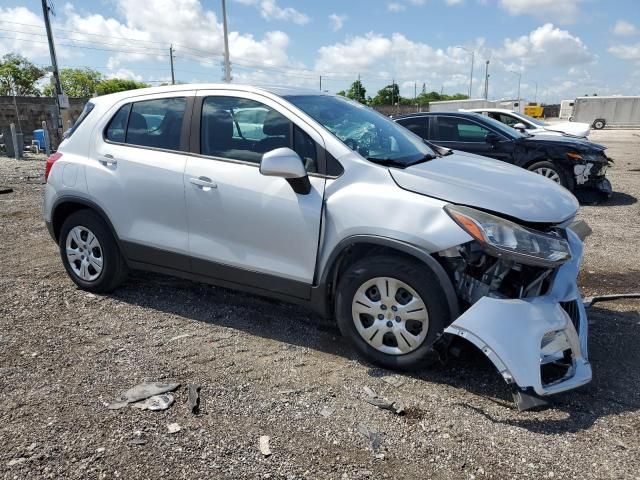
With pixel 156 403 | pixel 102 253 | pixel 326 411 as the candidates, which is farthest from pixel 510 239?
pixel 102 253

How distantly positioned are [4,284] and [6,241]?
189 cm

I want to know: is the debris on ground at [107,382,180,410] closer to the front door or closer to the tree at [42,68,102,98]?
the front door

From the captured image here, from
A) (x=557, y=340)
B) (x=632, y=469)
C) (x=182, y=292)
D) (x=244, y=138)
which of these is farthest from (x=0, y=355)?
(x=632, y=469)

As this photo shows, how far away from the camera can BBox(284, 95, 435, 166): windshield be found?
11.7ft

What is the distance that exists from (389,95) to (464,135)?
8302 cm

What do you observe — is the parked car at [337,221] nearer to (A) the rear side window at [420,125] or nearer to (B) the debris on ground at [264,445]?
(B) the debris on ground at [264,445]

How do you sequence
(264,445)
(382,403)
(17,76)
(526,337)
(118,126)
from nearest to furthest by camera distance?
1. (264,445)
2. (526,337)
3. (382,403)
4. (118,126)
5. (17,76)

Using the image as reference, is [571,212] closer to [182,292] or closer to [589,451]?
[589,451]

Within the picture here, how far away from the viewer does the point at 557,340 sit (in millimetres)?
2906

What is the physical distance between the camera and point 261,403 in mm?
3025

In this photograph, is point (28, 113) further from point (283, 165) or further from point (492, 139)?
point (283, 165)

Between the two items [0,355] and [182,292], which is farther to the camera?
[182,292]

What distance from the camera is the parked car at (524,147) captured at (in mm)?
8797

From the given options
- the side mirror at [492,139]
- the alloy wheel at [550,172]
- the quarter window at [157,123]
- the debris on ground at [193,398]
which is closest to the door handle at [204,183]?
the quarter window at [157,123]
